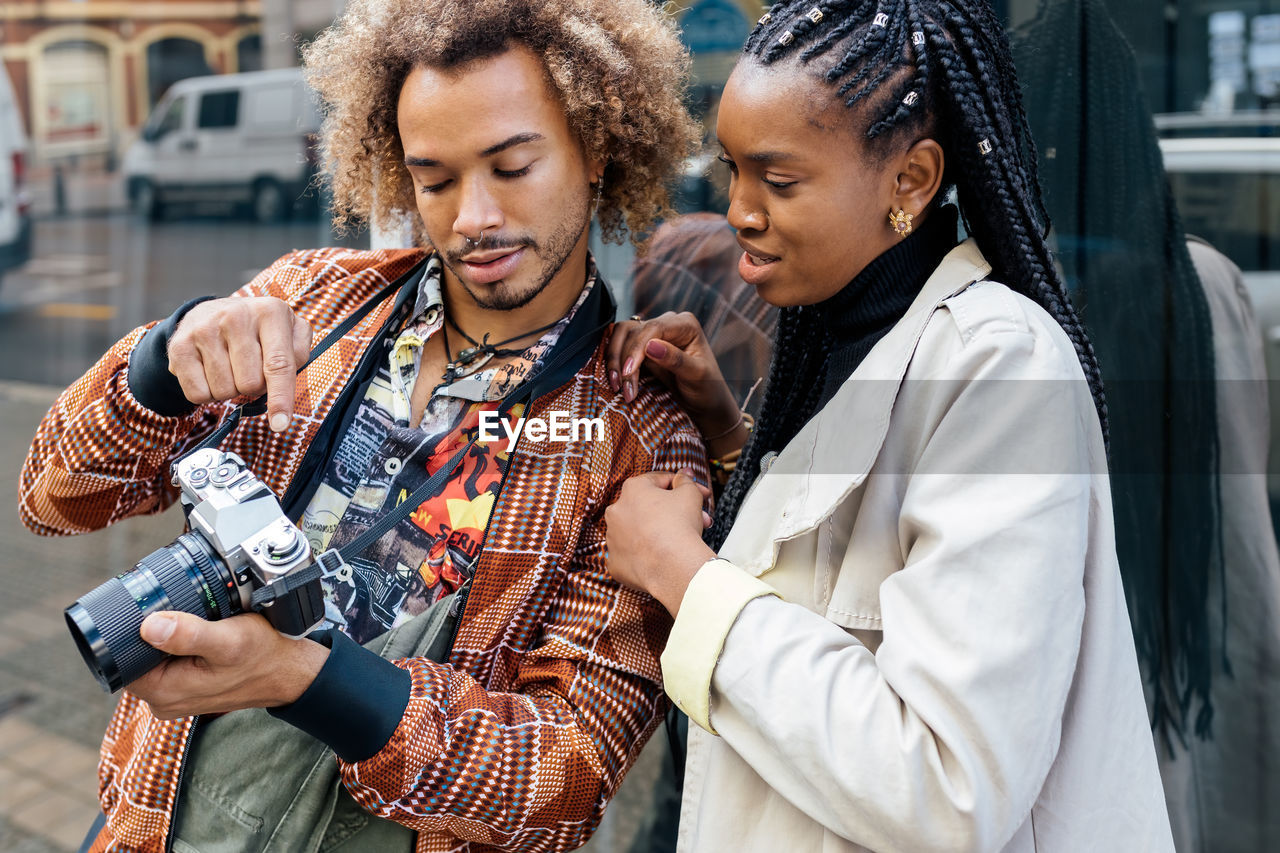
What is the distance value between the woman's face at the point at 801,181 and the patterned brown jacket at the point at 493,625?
0.41 m

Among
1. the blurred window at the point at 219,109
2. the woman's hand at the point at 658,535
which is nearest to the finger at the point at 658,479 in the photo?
the woman's hand at the point at 658,535

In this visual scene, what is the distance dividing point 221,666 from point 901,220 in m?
0.98

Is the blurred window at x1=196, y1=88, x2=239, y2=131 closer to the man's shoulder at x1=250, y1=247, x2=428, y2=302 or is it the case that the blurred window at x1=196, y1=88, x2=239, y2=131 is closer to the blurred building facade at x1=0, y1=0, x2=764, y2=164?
the blurred building facade at x1=0, y1=0, x2=764, y2=164

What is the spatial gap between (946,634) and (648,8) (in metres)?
1.27

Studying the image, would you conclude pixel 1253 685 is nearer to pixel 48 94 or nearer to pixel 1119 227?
pixel 1119 227

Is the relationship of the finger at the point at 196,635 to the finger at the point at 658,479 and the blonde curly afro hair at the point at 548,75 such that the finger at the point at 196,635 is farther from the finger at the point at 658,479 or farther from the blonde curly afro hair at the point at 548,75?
the blonde curly afro hair at the point at 548,75

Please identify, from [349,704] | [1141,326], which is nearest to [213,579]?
[349,704]

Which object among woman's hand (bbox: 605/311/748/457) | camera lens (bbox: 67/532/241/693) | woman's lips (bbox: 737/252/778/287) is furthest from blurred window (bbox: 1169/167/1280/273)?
camera lens (bbox: 67/532/241/693)

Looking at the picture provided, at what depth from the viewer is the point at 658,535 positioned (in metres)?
1.36

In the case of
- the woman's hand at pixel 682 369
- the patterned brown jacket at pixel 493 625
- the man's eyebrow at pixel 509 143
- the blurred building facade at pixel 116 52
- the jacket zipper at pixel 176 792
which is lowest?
the jacket zipper at pixel 176 792

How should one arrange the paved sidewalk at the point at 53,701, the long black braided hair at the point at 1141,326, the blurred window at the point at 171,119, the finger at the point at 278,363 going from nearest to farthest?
1. the finger at the point at 278,363
2. the long black braided hair at the point at 1141,326
3. the paved sidewalk at the point at 53,701
4. the blurred window at the point at 171,119

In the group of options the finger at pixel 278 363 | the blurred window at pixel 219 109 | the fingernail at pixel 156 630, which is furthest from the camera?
the blurred window at pixel 219 109

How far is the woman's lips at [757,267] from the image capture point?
1366 mm

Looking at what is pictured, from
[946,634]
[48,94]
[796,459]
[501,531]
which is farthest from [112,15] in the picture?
[946,634]
